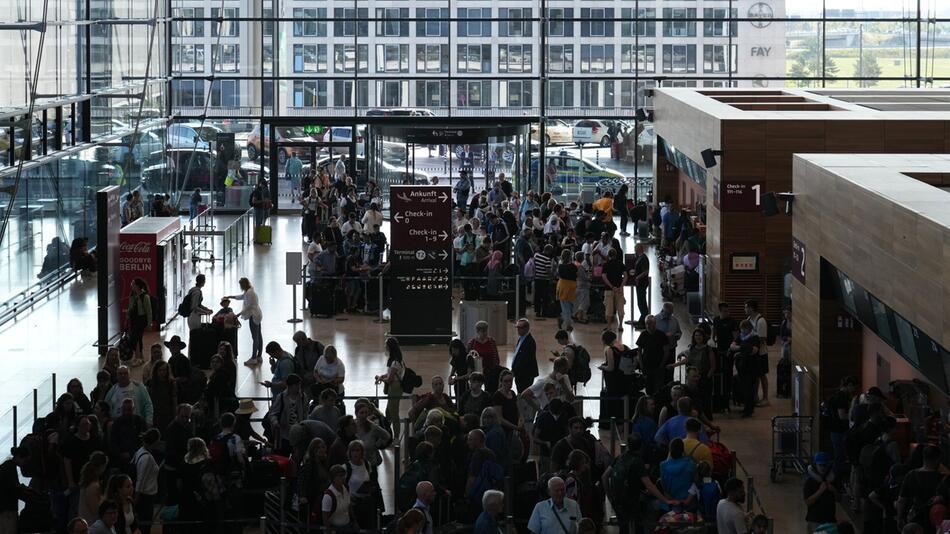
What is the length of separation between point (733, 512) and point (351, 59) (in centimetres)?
3013

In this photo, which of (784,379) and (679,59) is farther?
(679,59)

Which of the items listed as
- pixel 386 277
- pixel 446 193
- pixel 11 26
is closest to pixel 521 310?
pixel 386 277

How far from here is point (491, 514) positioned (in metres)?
11.2

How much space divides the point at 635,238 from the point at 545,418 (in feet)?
68.2

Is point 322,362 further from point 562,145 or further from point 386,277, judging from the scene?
point 562,145

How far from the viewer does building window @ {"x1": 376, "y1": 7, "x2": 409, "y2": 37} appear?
40.5 meters

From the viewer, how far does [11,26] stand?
2502 cm

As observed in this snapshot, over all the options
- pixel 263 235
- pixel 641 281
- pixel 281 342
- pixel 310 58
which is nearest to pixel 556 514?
pixel 281 342

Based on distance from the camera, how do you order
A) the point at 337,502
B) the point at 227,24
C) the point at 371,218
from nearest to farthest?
the point at 337,502 → the point at 371,218 → the point at 227,24

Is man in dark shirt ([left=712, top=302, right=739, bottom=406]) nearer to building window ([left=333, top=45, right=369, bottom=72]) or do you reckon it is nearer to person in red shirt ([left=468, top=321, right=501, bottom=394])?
person in red shirt ([left=468, top=321, right=501, bottom=394])

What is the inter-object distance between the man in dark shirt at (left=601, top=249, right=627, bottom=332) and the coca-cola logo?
6.89 m

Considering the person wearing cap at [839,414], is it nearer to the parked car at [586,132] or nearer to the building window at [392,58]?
the parked car at [586,132]

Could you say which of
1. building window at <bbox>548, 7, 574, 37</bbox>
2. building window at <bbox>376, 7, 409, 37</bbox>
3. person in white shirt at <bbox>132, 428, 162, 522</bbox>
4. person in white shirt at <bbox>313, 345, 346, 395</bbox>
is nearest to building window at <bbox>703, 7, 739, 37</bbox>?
building window at <bbox>548, 7, 574, 37</bbox>

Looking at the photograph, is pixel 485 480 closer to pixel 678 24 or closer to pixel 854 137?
pixel 854 137
